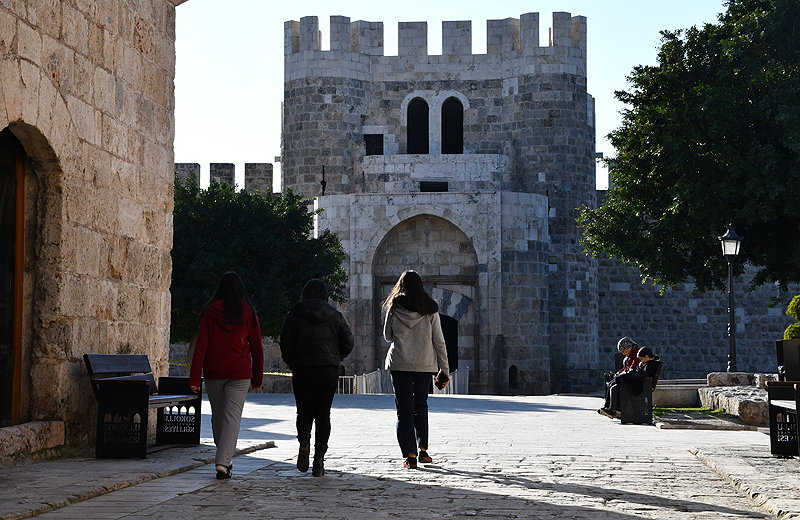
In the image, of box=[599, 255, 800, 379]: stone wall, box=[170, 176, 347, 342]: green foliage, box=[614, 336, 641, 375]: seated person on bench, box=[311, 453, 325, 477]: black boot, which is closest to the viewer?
box=[311, 453, 325, 477]: black boot

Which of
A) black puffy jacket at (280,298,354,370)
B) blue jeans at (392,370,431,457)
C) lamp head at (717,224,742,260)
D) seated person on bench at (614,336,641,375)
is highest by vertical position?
lamp head at (717,224,742,260)

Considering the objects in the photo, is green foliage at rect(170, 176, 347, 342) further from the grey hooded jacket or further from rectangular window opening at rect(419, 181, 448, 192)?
the grey hooded jacket

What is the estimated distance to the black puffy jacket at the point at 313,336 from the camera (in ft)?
23.8

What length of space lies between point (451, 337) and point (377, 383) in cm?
675

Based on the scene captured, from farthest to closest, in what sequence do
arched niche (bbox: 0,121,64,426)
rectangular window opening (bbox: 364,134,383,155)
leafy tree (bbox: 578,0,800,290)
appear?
rectangular window opening (bbox: 364,134,383,155), leafy tree (bbox: 578,0,800,290), arched niche (bbox: 0,121,64,426)

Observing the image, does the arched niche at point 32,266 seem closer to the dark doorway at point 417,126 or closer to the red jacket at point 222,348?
the red jacket at point 222,348

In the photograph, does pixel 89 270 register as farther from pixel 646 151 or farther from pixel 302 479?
pixel 646 151

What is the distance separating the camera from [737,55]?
733 inches

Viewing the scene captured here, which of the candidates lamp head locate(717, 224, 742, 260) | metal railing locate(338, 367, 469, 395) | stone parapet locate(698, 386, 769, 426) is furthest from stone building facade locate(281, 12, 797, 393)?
stone parapet locate(698, 386, 769, 426)

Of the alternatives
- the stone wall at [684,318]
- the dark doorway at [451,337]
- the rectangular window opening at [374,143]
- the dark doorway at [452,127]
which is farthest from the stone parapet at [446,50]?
the stone wall at [684,318]

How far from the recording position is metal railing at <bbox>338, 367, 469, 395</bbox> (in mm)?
21859

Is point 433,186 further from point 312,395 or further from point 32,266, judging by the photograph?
point 312,395

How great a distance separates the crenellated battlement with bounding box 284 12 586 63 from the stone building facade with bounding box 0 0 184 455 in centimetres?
2027

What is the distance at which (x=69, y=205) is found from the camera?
7.70m
